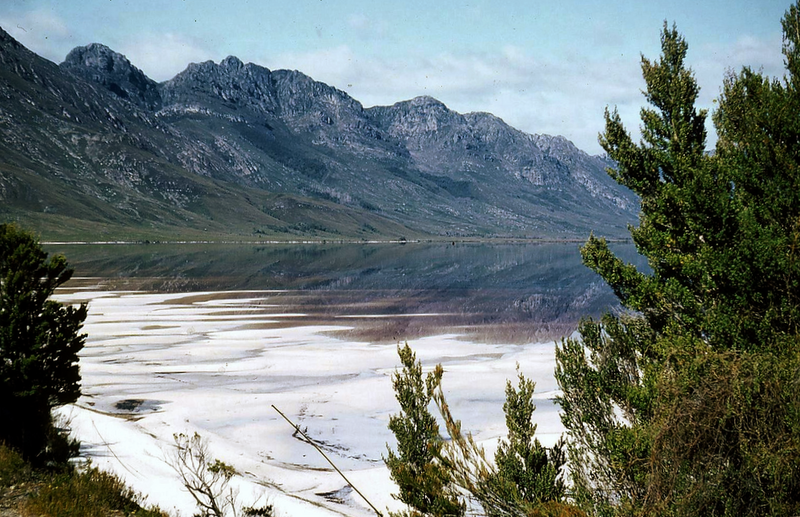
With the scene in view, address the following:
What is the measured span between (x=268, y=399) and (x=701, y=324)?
64.3 feet

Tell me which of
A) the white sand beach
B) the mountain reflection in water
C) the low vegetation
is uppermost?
the mountain reflection in water

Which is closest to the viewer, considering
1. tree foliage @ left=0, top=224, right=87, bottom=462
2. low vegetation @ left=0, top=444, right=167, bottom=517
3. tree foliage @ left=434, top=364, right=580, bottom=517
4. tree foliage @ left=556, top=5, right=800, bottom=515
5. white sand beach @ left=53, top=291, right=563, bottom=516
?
tree foliage @ left=556, top=5, right=800, bottom=515

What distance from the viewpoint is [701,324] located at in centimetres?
1390

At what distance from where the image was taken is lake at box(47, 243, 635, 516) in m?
19.8

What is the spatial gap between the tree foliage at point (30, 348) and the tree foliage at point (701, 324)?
1259 centimetres

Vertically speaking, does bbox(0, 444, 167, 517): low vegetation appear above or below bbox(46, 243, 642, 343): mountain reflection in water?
below

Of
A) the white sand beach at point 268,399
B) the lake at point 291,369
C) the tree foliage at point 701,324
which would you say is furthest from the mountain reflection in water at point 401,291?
the tree foliage at point 701,324

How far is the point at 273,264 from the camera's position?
120875mm

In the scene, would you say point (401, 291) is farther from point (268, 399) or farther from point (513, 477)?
point (513, 477)

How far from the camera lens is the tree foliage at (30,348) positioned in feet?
51.3

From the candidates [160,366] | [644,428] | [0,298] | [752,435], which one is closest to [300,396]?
[160,366]

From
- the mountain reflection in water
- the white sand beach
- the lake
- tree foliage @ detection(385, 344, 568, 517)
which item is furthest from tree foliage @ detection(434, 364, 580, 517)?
the mountain reflection in water

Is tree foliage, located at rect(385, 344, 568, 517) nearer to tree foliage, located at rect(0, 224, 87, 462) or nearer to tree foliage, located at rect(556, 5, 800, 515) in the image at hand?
tree foliage, located at rect(556, 5, 800, 515)

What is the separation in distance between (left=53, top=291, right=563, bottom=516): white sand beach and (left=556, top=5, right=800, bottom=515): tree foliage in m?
6.96
